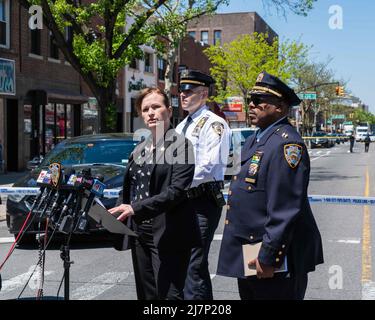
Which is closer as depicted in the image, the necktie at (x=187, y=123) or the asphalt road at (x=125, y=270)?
the necktie at (x=187, y=123)

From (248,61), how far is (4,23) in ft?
96.8

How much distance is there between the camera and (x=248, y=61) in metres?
49.8

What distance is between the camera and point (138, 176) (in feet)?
13.8

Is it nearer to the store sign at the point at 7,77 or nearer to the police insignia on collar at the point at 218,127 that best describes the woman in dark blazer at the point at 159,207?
the police insignia on collar at the point at 218,127

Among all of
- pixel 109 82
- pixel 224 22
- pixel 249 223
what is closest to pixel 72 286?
pixel 249 223

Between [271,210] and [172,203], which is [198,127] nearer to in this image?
[172,203]

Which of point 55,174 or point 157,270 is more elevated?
point 55,174

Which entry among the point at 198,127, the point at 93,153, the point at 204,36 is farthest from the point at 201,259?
the point at 204,36

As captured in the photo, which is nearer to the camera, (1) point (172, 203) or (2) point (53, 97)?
(1) point (172, 203)

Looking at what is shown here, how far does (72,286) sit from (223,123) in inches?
109

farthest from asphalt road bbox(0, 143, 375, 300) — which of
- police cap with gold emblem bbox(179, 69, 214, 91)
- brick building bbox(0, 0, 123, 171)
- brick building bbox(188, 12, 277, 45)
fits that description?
brick building bbox(188, 12, 277, 45)

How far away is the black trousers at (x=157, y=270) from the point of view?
4062 mm

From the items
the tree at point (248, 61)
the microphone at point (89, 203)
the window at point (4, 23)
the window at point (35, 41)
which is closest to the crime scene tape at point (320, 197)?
the microphone at point (89, 203)
